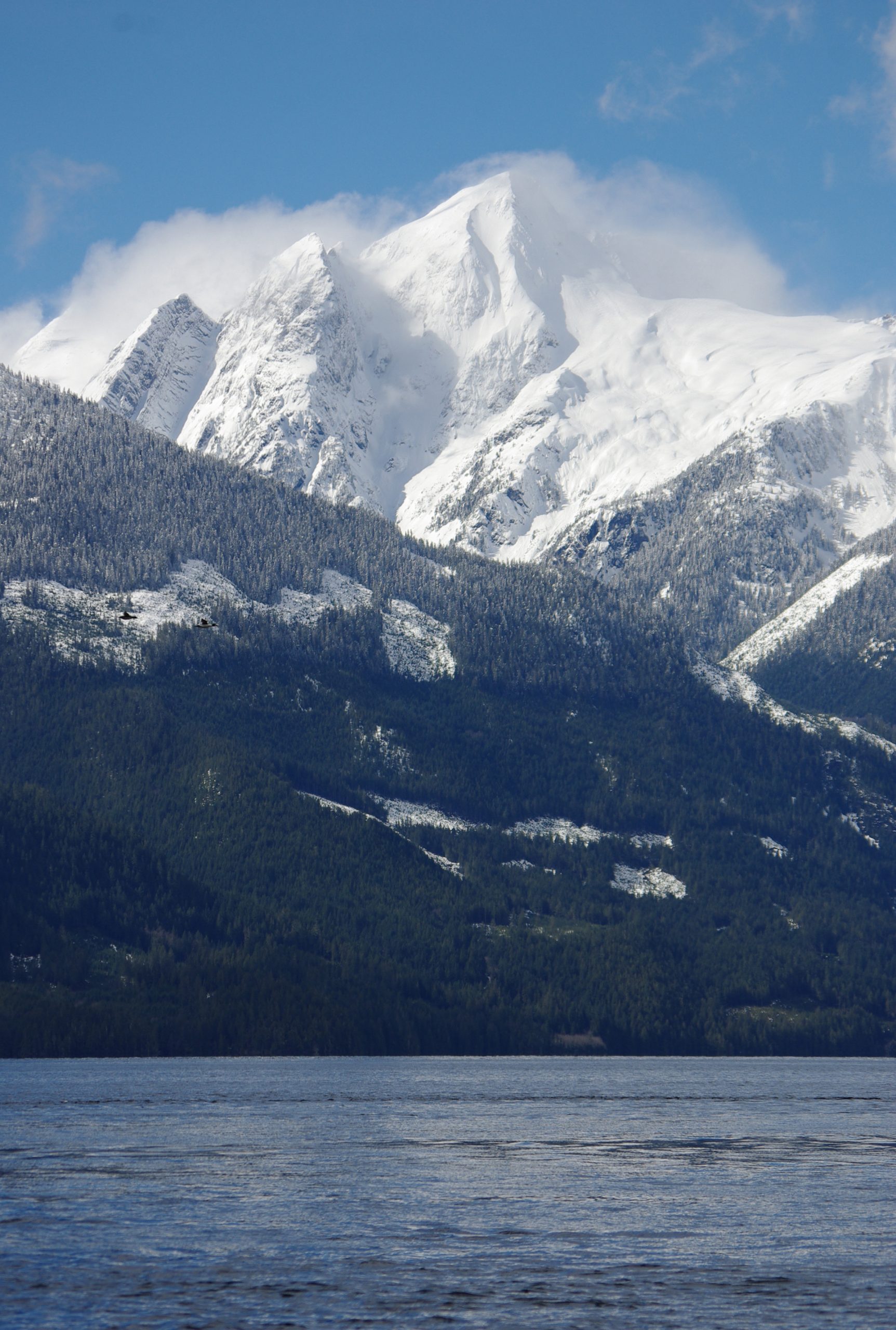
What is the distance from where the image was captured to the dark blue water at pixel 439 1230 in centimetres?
8700

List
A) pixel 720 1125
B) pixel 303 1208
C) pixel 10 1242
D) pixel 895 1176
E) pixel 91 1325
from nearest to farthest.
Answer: pixel 91 1325
pixel 10 1242
pixel 303 1208
pixel 895 1176
pixel 720 1125

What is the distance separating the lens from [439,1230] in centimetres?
11200

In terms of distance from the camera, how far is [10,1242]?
336 feet

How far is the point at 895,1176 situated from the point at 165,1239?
220 feet

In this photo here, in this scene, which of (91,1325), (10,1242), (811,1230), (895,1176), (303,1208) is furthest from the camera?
(895,1176)

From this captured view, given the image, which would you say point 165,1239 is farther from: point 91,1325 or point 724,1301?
point 724,1301

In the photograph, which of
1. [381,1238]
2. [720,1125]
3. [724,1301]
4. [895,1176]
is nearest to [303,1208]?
[381,1238]

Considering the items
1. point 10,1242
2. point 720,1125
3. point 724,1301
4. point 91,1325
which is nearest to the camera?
point 91,1325

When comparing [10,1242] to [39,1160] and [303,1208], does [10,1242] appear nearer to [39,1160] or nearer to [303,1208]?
[303,1208]

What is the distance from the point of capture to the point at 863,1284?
3681 inches

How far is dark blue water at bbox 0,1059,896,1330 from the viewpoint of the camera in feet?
285

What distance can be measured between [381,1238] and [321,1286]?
1595 cm

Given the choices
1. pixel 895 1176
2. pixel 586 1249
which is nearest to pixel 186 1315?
pixel 586 1249

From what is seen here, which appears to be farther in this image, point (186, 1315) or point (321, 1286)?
point (321, 1286)
